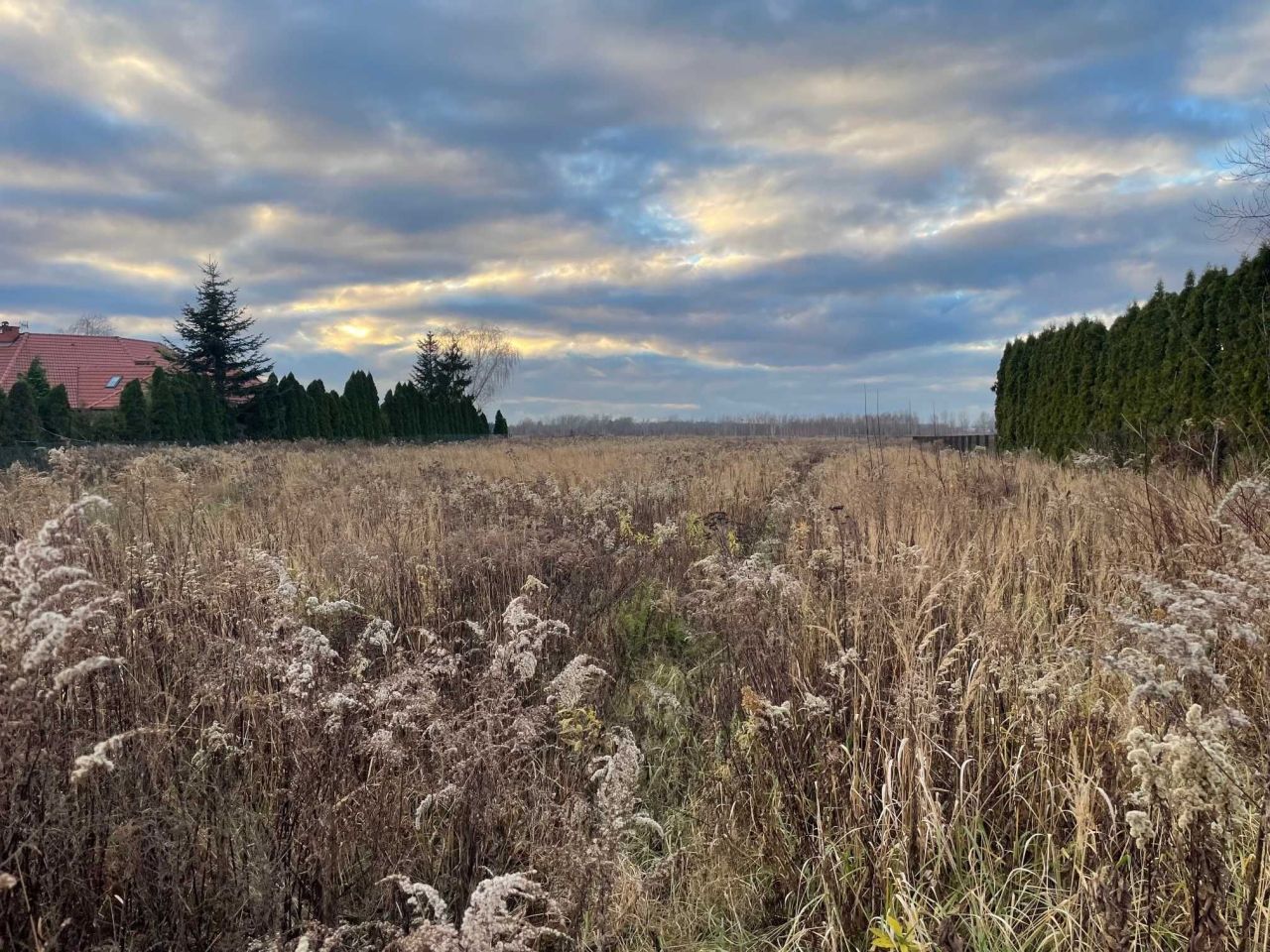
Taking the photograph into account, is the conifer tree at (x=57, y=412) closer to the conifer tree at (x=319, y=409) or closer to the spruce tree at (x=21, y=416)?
the spruce tree at (x=21, y=416)

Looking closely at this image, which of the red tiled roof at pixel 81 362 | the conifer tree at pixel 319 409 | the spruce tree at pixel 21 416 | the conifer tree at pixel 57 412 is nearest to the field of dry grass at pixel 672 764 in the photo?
the spruce tree at pixel 21 416

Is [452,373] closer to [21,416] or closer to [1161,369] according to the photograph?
[21,416]

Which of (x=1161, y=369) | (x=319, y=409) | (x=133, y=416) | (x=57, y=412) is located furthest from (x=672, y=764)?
(x=319, y=409)

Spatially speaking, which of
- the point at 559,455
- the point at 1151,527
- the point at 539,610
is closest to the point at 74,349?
the point at 559,455

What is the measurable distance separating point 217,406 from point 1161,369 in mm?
29186

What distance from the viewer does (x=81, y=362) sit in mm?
35375

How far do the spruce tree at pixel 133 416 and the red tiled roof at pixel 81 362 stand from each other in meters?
9.66

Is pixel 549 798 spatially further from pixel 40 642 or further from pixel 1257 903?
pixel 1257 903

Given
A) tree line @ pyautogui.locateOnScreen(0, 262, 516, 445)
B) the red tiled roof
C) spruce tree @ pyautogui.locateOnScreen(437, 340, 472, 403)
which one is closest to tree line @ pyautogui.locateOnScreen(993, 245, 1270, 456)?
tree line @ pyautogui.locateOnScreen(0, 262, 516, 445)

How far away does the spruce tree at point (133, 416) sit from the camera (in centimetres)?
2383

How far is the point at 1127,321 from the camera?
1231cm

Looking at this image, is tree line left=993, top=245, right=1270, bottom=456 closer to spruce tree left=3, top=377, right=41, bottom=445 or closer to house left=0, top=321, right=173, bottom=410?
spruce tree left=3, top=377, right=41, bottom=445

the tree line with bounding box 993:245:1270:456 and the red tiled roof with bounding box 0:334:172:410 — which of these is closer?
the tree line with bounding box 993:245:1270:456

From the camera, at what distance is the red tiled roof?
110ft
